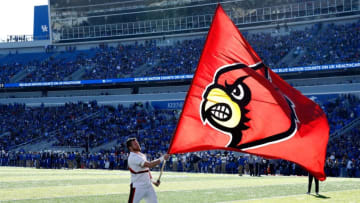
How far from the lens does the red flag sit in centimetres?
945

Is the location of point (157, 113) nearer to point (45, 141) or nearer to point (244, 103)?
point (45, 141)

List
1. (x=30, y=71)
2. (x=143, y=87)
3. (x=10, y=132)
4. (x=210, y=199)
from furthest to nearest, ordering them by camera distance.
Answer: (x=30, y=71) → (x=143, y=87) → (x=10, y=132) → (x=210, y=199)

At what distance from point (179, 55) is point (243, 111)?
4392 cm

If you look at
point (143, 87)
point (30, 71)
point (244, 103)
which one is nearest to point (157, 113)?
point (143, 87)

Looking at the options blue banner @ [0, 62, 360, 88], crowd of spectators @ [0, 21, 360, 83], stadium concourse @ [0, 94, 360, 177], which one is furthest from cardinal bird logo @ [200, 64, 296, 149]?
crowd of spectators @ [0, 21, 360, 83]

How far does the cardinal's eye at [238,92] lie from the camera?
9.94 metres

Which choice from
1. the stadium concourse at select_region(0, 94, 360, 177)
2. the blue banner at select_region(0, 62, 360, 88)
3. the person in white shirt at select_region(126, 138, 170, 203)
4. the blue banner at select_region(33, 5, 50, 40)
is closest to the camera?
the person in white shirt at select_region(126, 138, 170, 203)

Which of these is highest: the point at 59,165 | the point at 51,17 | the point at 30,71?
the point at 51,17

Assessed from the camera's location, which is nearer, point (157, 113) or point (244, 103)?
point (244, 103)

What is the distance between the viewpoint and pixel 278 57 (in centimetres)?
4828

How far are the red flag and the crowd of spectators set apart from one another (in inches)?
1347

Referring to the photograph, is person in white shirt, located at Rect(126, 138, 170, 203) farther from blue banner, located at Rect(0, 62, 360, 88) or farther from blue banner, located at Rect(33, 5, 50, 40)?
blue banner, located at Rect(33, 5, 50, 40)

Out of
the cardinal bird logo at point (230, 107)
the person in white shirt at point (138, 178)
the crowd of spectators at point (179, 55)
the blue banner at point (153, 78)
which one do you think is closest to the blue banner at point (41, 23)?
the crowd of spectators at point (179, 55)

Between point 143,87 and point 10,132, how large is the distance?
11276 millimetres
